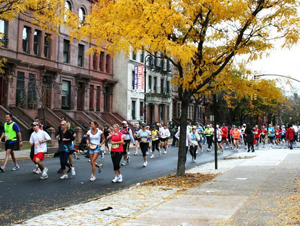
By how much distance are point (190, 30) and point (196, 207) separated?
615 centimetres

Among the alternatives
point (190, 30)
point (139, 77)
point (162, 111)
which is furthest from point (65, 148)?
point (162, 111)

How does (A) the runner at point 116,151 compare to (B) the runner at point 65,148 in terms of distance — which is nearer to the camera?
(A) the runner at point 116,151

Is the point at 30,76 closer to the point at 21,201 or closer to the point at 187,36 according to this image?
the point at 187,36

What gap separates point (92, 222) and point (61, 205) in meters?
1.97

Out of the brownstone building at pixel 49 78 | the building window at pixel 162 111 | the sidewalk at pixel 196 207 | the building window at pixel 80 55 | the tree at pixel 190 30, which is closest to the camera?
the sidewalk at pixel 196 207

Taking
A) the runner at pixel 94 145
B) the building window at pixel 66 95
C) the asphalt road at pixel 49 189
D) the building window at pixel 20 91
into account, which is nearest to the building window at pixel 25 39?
the building window at pixel 20 91

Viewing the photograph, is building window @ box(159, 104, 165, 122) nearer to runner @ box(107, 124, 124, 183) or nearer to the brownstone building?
the brownstone building

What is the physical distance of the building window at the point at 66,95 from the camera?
34.8 m

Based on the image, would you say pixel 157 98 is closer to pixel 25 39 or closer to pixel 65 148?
pixel 25 39

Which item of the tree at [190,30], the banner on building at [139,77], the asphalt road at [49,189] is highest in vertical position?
the banner on building at [139,77]

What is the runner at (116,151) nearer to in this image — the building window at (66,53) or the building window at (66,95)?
the building window at (66,95)

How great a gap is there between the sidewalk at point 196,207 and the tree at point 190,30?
2.81 meters

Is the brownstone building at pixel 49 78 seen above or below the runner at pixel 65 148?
above

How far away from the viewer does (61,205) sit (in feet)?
27.2
